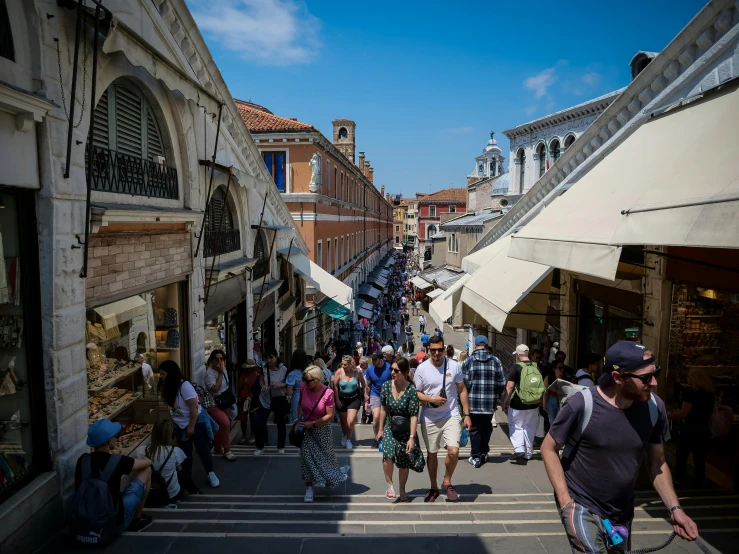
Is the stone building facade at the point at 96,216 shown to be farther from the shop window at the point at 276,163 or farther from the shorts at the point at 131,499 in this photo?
the shop window at the point at 276,163

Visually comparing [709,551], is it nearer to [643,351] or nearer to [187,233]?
[643,351]

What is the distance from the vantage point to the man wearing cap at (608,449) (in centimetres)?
291

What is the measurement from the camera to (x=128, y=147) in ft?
20.1

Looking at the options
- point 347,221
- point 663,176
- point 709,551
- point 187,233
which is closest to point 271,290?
point 187,233

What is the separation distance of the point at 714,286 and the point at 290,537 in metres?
5.13

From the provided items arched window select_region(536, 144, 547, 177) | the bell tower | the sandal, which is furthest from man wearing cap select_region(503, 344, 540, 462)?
the bell tower

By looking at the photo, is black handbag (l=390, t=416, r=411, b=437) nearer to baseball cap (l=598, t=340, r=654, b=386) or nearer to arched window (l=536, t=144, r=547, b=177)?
baseball cap (l=598, t=340, r=654, b=386)

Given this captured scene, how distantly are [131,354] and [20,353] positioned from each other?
2281 mm

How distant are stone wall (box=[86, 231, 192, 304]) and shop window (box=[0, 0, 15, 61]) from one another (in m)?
1.68

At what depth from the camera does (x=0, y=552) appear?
3.59 metres

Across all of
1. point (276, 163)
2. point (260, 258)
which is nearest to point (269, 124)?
point (276, 163)

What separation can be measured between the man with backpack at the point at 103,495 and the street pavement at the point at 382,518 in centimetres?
15

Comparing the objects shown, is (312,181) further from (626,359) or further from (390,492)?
(626,359)

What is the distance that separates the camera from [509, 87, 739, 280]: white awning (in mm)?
3830
